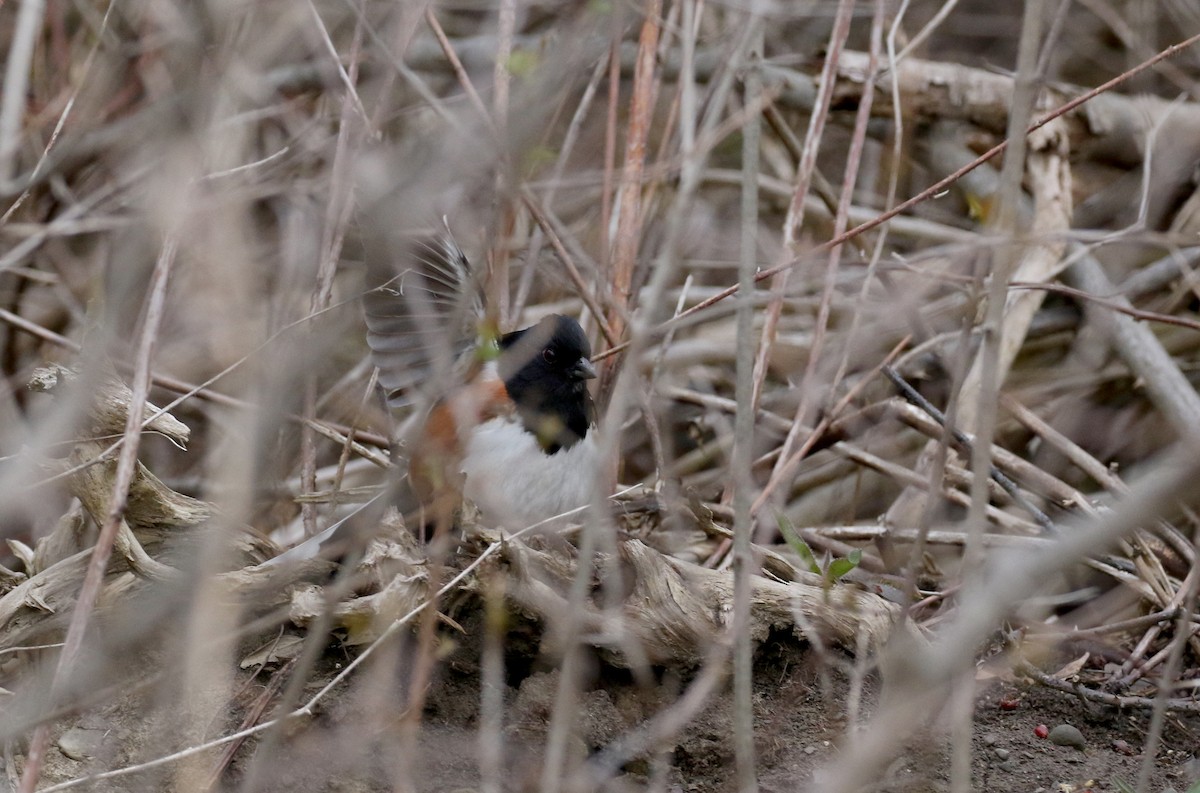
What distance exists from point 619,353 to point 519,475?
0.35 metres

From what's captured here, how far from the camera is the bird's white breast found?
2.75 metres

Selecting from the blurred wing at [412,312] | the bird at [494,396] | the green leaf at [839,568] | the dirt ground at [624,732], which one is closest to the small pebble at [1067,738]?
the dirt ground at [624,732]

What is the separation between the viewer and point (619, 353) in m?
2.83

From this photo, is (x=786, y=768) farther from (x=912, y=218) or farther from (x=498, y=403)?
(x=912, y=218)

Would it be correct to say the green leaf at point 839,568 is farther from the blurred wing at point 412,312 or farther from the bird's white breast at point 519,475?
the blurred wing at point 412,312

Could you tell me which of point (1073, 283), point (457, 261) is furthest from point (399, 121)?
point (1073, 283)

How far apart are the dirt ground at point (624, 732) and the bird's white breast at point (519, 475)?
2.08 feet

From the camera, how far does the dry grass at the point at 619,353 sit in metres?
1.37

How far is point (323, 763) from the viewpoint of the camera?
74.9 inches

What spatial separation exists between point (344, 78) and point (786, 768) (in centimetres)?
138

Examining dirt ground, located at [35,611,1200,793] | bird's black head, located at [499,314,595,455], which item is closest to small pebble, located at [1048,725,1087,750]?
dirt ground, located at [35,611,1200,793]

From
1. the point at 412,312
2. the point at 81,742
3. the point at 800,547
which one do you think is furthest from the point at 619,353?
the point at 81,742

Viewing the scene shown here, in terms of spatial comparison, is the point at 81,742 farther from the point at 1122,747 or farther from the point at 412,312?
the point at 1122,747

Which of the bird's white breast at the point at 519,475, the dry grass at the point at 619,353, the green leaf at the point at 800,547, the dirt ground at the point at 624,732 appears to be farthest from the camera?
the bird's white breast at the point at 519,475
